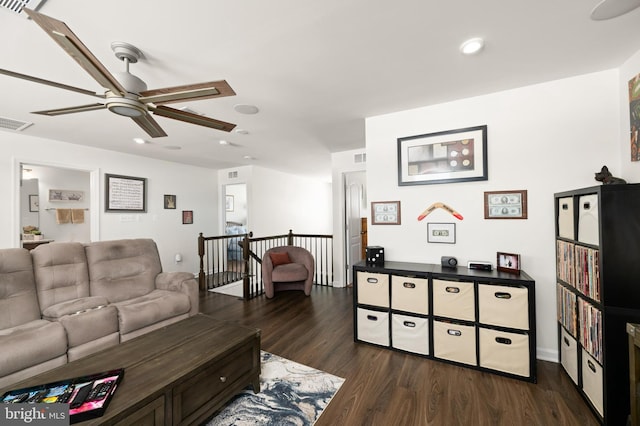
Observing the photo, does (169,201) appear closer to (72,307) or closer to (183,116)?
(72,307)

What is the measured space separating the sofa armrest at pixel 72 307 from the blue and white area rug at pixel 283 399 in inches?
66.1

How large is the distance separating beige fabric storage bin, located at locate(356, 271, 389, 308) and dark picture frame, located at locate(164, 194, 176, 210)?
185 inches

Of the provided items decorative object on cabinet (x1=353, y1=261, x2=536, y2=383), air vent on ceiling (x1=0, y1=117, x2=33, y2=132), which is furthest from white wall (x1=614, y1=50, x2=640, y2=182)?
air vent on ceiling (x1=0, y1=117, x2=33, y2=132)

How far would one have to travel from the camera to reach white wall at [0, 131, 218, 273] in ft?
11.8

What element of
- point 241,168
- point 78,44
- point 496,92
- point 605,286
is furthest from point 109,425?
point 241,168

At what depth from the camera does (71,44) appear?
1.13m

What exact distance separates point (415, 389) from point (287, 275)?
106 inches

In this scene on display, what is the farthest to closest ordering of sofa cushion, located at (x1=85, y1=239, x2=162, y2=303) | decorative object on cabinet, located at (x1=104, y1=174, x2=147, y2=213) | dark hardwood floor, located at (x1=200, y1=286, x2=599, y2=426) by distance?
decorative object on cabinet, located at (x1=104, y1=174, x2=147, y2=213), sofa cushion, located at (x1=85, y1=239, x2=162, y2=303), dark hardwood floor, located at (x1=200, y1=286, x2=599, y2=426)

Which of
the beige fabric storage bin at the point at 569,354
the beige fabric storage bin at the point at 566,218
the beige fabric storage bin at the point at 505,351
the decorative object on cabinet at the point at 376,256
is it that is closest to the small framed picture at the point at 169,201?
the decorative object on cabinet at the point at 376,256

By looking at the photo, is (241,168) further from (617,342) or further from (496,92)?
(617,342)

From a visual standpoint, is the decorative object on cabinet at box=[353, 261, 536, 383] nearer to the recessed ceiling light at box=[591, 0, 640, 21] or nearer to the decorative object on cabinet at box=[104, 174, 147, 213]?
the recessed ceiling light at box=[591, 0, 640, 21]

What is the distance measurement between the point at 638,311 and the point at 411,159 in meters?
1.99

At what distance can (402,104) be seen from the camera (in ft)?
9.09

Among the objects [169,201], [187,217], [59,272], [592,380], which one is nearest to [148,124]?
[59,272]
